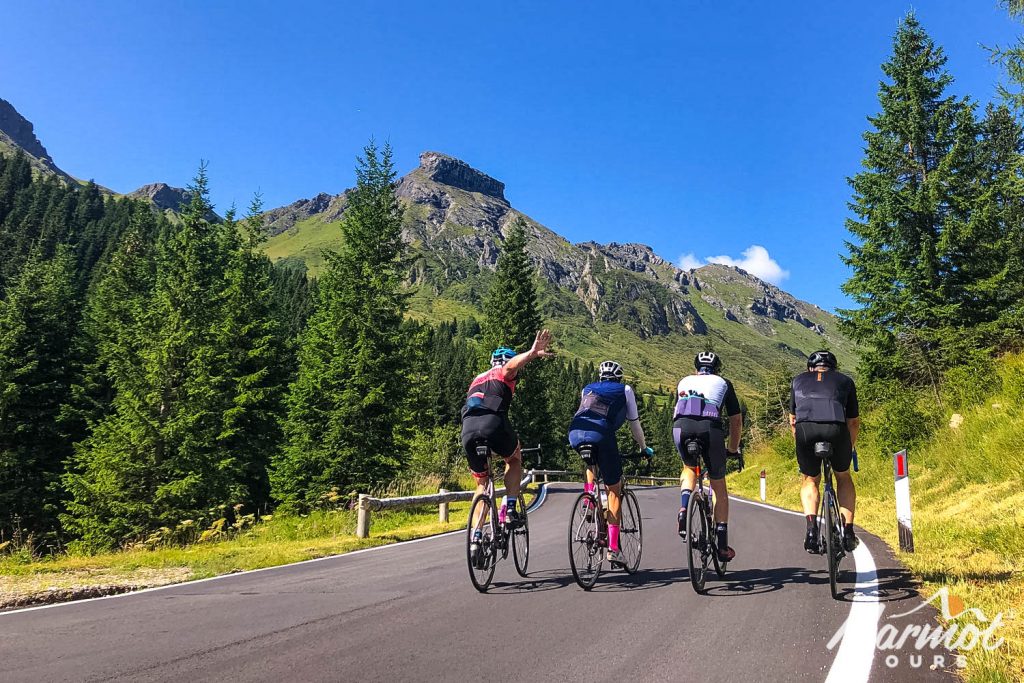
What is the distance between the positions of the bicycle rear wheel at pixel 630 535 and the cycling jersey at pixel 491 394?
1821mm

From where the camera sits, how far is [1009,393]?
11406 millimetres

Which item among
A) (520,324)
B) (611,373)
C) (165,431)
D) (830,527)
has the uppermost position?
(520,324)

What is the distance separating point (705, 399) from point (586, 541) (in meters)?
1.90

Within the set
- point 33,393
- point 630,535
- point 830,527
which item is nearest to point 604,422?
point 630,535

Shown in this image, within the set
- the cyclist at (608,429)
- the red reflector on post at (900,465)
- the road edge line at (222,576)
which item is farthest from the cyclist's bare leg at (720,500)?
the road edge line at (222,576)

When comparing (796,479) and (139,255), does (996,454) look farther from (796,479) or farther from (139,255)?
(139,255)

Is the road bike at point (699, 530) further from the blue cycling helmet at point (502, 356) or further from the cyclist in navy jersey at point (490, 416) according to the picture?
the blue cycling helmet at point (502, 356)

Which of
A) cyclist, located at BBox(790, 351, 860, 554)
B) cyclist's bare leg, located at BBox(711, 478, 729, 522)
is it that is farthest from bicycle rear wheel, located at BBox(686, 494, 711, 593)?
cyclist, located at BBox(790, 351, 860, 554)

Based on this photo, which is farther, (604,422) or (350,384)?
(350,384)

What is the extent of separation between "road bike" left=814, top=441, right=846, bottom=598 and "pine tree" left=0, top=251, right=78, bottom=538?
25.4 meters

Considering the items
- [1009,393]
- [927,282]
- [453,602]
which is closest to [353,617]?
[453,602]

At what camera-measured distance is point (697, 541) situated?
5238 mm

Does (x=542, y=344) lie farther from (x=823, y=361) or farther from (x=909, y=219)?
(x=909, y=219)

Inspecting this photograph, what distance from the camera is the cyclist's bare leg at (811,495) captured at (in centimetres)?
527
